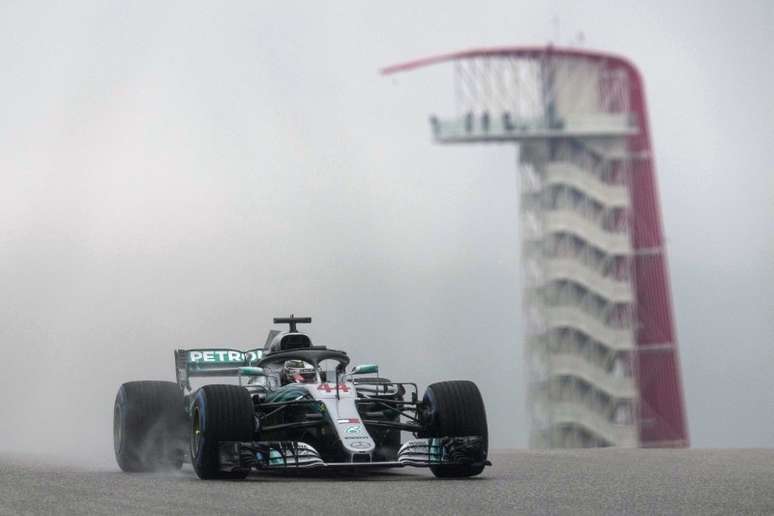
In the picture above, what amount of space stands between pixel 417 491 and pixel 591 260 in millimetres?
61519

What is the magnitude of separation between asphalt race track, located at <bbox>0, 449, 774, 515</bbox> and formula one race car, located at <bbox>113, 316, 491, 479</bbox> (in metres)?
0.28

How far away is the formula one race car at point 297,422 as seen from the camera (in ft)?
52.6

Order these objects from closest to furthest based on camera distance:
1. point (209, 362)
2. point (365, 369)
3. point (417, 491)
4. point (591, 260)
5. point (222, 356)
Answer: point (417, 491) → point (365, 369) → point (209, 362) → point (222, 356) → point (591, 260)

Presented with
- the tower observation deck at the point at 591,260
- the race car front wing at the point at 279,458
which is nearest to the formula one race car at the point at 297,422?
the race car front wing at the point at 279,458

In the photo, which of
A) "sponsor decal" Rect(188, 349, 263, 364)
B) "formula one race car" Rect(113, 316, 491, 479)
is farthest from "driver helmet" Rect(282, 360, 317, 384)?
"sponsor decal" Rect(188, 349, 263, 364)

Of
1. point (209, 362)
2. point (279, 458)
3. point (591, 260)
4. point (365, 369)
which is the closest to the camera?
point (279, 458)

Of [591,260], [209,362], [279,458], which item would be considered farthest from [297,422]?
[591,260]

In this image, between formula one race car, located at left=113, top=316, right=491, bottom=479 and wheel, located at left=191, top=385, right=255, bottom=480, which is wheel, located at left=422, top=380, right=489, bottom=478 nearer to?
formula one race car, located at left=113, top=316, right=491, bottom=479

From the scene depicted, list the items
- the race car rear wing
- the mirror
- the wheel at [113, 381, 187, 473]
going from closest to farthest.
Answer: the mirror, the wheel at [113, 381, 187, 473], the race car rear wing

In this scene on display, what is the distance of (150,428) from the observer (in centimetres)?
1927

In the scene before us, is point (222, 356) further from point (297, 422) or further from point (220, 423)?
point (220, 423)

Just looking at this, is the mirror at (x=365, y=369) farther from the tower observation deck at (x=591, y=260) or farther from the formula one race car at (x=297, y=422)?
the tower observation deck at (x=591, y=260)

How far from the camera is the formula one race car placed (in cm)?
1603

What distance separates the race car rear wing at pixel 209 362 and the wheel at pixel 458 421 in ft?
15.1
